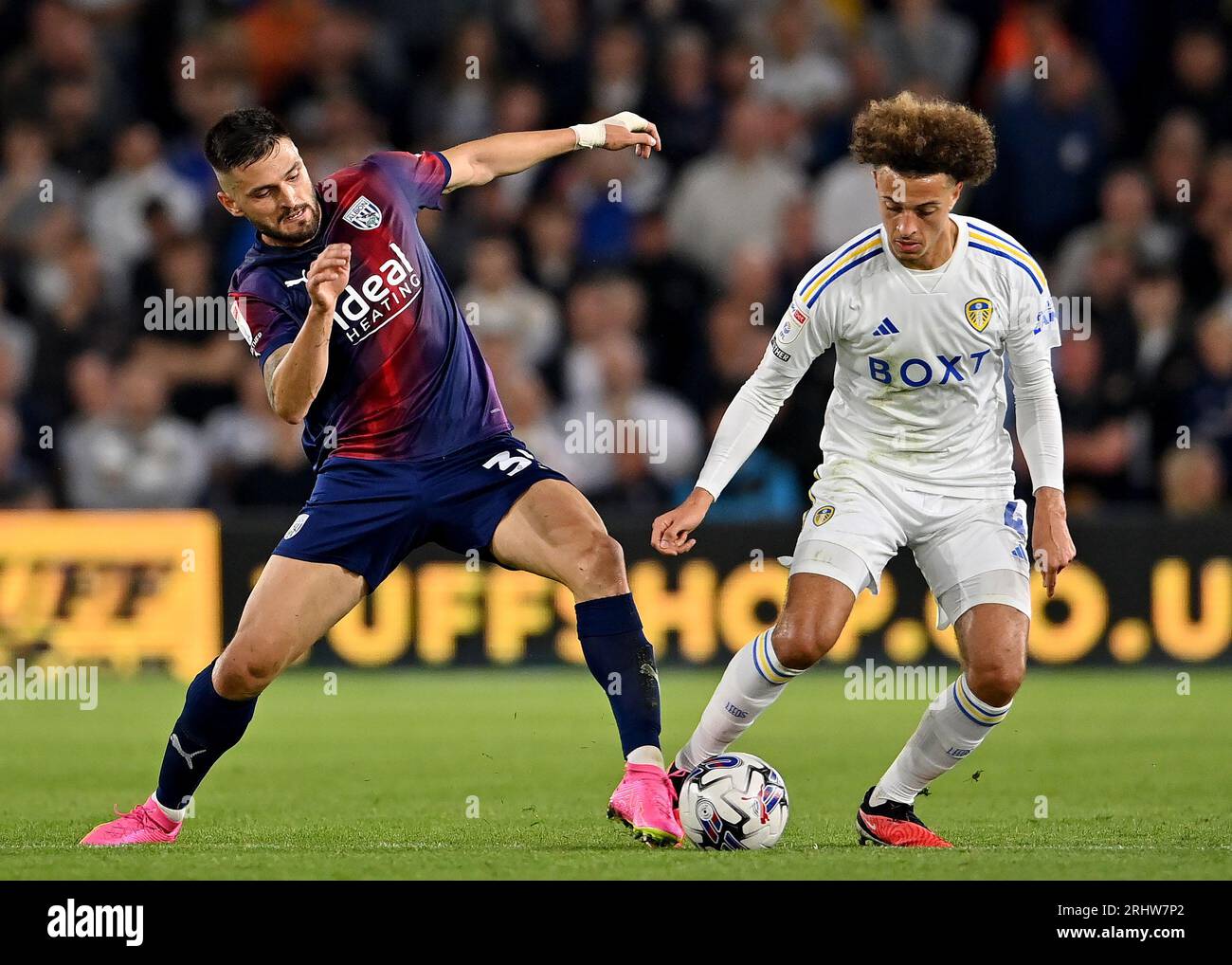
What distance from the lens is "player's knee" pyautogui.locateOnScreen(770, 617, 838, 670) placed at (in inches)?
234

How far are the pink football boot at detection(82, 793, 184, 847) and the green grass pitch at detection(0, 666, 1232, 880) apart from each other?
121 millimetres

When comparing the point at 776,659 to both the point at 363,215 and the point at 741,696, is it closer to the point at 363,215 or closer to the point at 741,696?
the point at 741,696

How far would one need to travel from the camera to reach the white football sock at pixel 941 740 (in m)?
6.00

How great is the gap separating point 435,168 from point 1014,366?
200 cm

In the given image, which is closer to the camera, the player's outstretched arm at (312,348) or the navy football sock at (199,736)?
the player's outstretched arm at (312,348)

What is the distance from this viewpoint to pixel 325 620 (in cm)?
605

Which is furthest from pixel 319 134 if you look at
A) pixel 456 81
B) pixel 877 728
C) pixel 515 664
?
pixel 877 728

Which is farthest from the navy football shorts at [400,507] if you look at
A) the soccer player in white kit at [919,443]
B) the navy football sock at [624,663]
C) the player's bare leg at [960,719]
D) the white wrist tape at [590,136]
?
the player's bare leg at [960,719]

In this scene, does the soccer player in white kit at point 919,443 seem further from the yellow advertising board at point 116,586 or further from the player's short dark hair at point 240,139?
the yellow advertising board at point 116,586

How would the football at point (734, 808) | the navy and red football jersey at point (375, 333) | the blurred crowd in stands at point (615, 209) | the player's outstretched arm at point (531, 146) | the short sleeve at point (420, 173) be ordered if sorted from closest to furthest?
the football at point (734, 808) < the navy and red football jersey at point (375, 333) < the short sleeve at point (420, 173) < the player's outstretched arm at point (531, 146) < the blurred crowd in stands at point (615, 209)

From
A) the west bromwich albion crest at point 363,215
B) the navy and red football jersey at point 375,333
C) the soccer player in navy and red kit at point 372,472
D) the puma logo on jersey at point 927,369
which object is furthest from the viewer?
the west bromwich albion crest at point 363,215

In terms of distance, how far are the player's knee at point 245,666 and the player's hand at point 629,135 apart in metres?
2.01

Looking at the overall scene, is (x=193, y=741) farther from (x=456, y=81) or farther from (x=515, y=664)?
(x=456, y=81)

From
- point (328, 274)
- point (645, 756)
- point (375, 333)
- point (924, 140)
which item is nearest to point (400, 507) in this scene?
point (375, 333)
